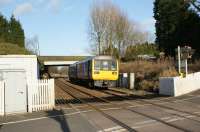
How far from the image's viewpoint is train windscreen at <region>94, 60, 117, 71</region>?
45.8 m

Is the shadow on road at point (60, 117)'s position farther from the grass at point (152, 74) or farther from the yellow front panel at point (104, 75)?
the yellow front panel at point (104, 75)

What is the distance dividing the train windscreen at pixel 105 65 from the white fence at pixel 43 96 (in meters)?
23.4

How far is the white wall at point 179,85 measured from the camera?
28953 mm

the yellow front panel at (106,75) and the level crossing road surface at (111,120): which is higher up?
the yellow front panel at (106,75)

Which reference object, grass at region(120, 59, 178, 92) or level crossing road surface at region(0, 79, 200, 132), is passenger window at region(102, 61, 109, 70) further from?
level crossing road surface at region(0, 79, 200, 132)

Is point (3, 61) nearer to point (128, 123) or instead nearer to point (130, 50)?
point (128, 123)

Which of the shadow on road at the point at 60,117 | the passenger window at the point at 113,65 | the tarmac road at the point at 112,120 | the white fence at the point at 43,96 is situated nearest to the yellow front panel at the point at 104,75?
the passenger window at the point at 113,65

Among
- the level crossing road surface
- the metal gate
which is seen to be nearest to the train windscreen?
the level crossing road surface

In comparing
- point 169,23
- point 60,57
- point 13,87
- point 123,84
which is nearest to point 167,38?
point 169,23

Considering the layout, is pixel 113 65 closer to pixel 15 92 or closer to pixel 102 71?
pixel 102 71

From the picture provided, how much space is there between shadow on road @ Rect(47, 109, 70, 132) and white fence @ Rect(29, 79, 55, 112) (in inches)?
28.5

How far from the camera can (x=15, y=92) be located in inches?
813

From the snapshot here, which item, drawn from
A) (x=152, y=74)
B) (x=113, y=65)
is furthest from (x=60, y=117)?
(x=113, y=65)

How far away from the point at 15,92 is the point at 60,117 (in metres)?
3.25
